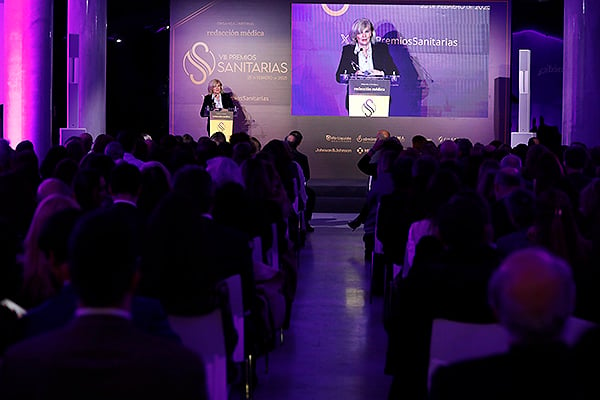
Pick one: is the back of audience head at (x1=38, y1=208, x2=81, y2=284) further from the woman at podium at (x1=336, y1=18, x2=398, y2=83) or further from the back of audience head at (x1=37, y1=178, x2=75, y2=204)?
the woman at podium at (x1=336, y1=18, x2=398, y2=83)

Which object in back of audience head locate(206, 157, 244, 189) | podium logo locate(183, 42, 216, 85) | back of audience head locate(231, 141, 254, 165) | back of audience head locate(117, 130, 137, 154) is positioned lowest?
back of audience head locate(206, 157, 244, 189)

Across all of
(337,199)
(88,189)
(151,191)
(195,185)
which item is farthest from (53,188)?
(337,199)

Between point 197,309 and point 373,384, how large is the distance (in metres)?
2.12

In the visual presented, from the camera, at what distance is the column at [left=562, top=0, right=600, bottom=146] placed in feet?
43.1

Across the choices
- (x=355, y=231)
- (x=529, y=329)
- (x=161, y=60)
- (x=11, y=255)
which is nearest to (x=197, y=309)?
(x=11, y=255)

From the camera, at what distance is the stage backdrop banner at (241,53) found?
1798 cm

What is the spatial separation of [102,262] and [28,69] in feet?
36.3

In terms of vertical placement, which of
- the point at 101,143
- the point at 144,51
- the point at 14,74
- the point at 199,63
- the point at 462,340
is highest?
the point at 144,51

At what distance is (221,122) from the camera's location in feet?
55.1

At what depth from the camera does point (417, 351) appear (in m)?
4.13

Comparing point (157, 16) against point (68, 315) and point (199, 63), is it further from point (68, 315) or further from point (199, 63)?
point (68, 315)

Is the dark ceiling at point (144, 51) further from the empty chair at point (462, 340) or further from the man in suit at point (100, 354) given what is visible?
the man in suit at point (100, 354)

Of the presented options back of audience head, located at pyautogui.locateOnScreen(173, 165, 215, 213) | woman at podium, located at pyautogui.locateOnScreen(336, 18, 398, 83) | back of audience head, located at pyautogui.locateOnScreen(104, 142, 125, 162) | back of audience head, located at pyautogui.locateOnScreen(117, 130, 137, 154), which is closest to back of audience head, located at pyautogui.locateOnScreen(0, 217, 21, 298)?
back of audience head, located at pyautogui.locateOnScreen(173, 165, 215, 213)

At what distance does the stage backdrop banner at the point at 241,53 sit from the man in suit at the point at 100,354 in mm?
15934
